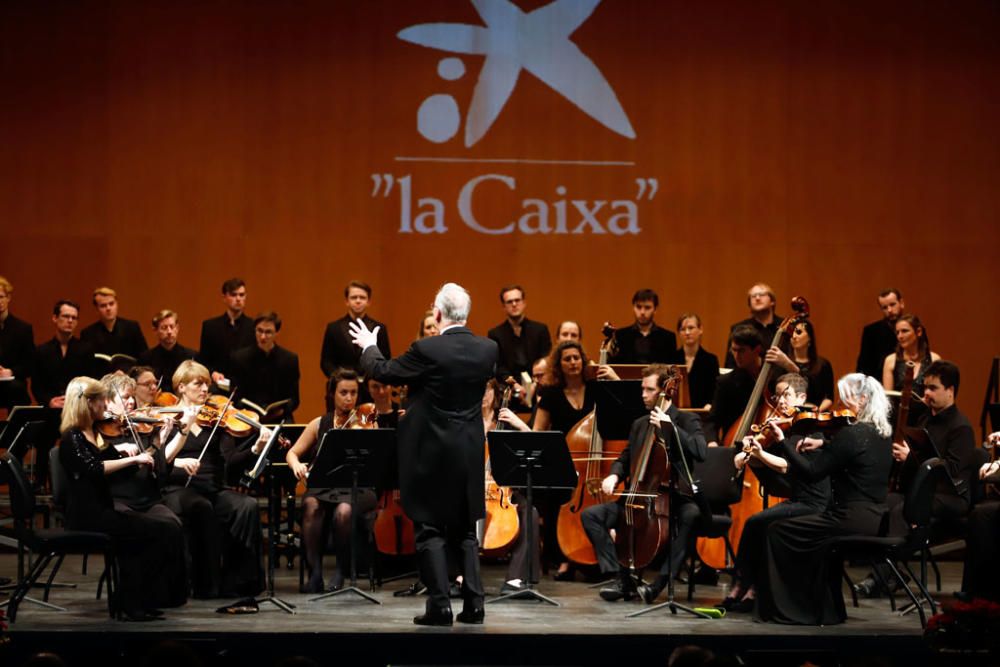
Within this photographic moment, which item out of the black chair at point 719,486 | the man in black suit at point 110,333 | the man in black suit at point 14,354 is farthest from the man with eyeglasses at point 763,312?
the man in black suit at point 14,354

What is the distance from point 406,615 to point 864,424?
2192mm

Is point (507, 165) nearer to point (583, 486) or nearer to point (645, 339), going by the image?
point (645, 339)

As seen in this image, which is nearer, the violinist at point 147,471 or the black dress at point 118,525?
the black dress at point 118,525

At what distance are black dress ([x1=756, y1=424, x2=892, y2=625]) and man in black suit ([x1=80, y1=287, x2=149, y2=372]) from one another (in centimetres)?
440

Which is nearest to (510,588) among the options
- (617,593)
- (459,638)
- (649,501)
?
(617,593)

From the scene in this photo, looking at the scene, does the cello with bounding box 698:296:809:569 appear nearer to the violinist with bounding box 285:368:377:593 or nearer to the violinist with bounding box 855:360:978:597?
the violinist with bounding box 855:360:978:597

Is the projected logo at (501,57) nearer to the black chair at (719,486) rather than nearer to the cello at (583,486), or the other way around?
the cello at (583,486)

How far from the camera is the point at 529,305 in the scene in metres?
9.22

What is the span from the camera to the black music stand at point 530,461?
566 cm

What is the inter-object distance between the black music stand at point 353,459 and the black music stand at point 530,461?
50 cm

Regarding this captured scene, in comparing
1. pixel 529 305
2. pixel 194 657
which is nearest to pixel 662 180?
pixel 529 305

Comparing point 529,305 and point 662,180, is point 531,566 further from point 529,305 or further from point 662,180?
point 662,180

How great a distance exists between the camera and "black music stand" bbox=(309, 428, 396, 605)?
5.67 m

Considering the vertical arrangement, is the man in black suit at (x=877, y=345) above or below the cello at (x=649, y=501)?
above
